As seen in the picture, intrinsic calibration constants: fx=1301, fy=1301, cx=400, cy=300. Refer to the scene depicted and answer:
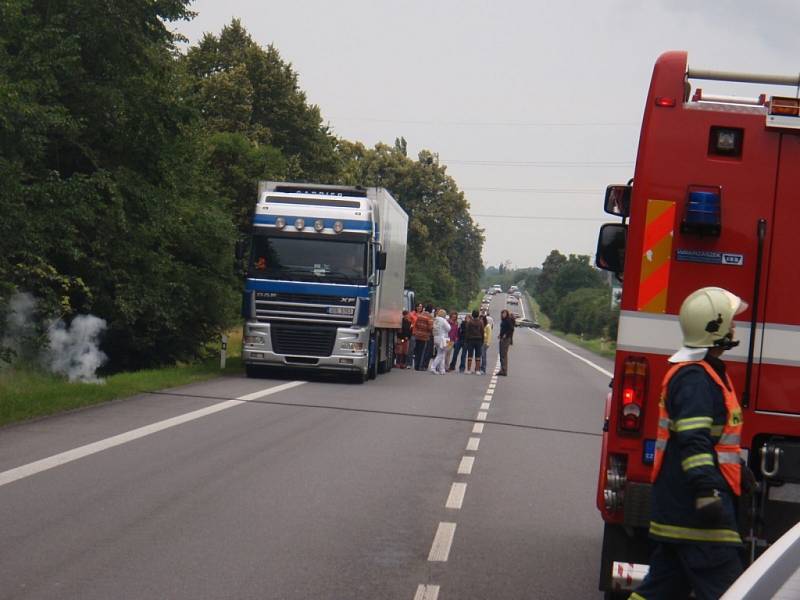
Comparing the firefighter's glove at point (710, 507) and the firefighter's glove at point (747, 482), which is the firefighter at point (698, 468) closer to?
the firefighter's glove at point (710, 507)

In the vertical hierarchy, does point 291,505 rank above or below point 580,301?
below

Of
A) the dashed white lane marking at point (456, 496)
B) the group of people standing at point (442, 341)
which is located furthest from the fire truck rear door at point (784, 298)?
the group of people standing at point (442, 341)

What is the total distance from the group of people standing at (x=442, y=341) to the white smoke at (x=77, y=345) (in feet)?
28.1

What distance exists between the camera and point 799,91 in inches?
284

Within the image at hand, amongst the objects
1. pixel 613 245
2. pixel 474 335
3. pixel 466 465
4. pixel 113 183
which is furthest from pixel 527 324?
pixel 613 245

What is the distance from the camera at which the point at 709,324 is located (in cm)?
536

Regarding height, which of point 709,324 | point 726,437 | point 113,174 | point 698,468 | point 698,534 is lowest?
point 698,534

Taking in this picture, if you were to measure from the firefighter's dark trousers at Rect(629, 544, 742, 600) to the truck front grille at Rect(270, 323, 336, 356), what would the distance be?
19.6 meters

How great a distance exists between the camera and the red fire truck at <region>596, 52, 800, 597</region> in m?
6.55

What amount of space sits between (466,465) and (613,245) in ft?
20.4

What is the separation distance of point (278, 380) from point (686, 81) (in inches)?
733

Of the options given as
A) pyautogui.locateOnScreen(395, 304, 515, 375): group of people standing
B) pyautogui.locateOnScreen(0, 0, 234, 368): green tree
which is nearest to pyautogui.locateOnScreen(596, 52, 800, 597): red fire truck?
pyautogui.locateOnScreen(0, 0, 234, 368): green tree

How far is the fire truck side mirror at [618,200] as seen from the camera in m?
7.41

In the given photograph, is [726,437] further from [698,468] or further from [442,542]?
[442,542]
